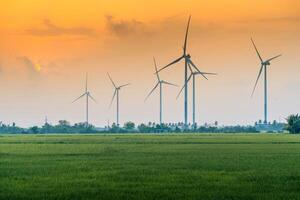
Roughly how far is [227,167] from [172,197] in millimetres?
12464

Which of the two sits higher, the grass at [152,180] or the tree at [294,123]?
the tree at [294,123]

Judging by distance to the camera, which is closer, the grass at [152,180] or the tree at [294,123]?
the grass at [152,180]

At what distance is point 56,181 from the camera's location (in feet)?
96.2

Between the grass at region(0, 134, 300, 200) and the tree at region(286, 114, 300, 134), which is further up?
the tree at region(286, 114, 300, 134)

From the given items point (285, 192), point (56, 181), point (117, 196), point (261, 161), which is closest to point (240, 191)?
point (285, 192)

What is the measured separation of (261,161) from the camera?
137 ft

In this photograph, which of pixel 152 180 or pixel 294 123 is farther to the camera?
pixel 294 123

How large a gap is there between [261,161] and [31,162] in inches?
502

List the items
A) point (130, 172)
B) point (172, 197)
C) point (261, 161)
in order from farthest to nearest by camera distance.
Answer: point (261, 161)
point (130, 172)
point (172, 197)

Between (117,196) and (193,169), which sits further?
(193,169)

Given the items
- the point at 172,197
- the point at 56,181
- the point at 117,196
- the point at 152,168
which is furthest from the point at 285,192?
the point at 152,168

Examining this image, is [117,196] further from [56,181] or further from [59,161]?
[59,161]

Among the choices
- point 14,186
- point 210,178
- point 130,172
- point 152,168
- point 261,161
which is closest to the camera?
point 14,186

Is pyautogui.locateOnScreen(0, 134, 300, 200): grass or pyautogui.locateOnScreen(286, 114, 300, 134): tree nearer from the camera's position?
pyautogui.locateOnScreen(0, 134, 300, 200): grass
